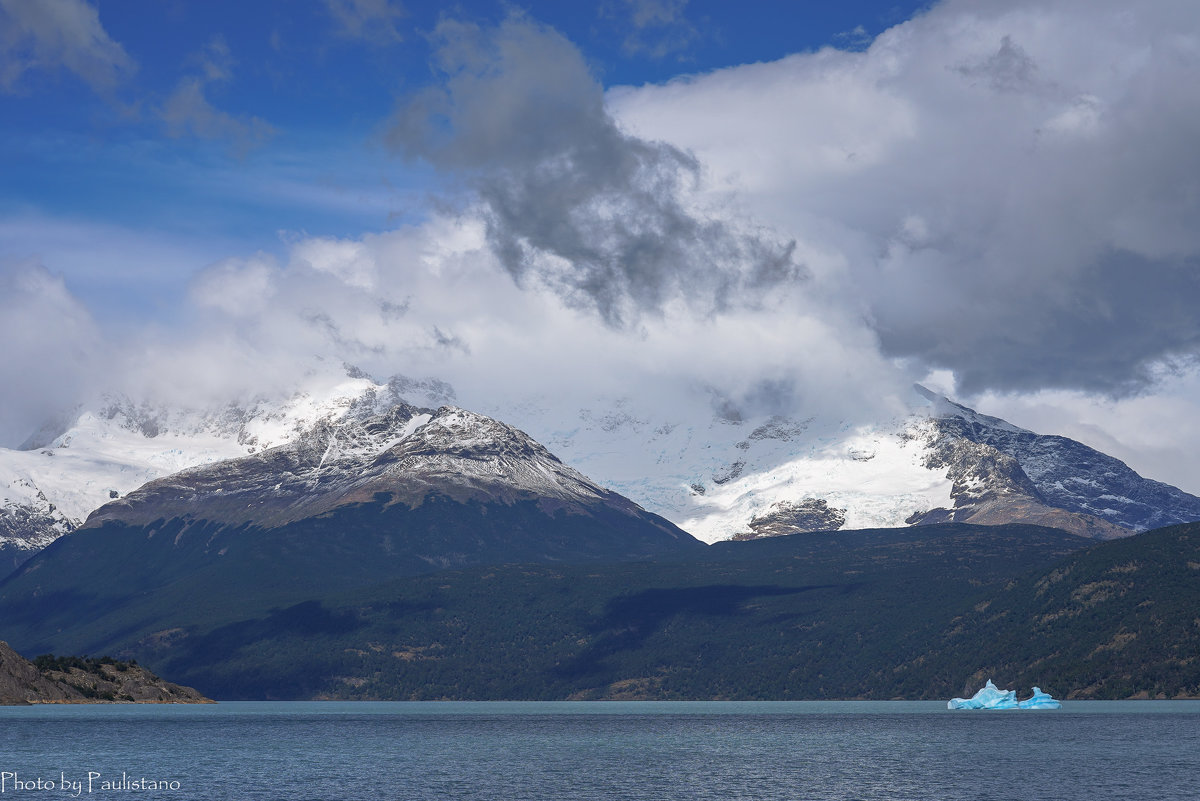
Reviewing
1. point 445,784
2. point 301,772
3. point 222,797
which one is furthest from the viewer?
point 301,772

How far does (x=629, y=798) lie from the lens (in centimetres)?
14562

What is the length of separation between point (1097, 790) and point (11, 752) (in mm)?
144008

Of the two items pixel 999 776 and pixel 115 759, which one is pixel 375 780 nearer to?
pixel 115 759

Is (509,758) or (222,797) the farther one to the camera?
(509,758)

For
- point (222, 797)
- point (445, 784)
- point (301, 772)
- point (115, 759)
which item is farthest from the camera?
point (115, 759)

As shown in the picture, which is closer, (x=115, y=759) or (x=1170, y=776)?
(x=1170, y=776)

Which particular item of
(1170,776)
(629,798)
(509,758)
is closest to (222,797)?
(629,798)

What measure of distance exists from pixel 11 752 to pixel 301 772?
159 ft

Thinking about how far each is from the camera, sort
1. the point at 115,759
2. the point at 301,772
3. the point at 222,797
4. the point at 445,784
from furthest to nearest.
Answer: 1. the point at 115,759
2. the point at 301,772
3. the point at 445,784
4. the point at 222,797

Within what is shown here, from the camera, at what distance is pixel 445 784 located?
160 m

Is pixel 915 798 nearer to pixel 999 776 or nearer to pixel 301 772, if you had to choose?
pixel 999 776

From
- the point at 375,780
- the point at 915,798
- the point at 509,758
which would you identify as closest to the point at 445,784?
the point at 375,780

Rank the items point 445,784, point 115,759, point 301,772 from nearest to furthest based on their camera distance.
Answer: point 445,784
point 301,772
point 115,759

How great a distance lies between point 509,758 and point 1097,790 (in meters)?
84.3
